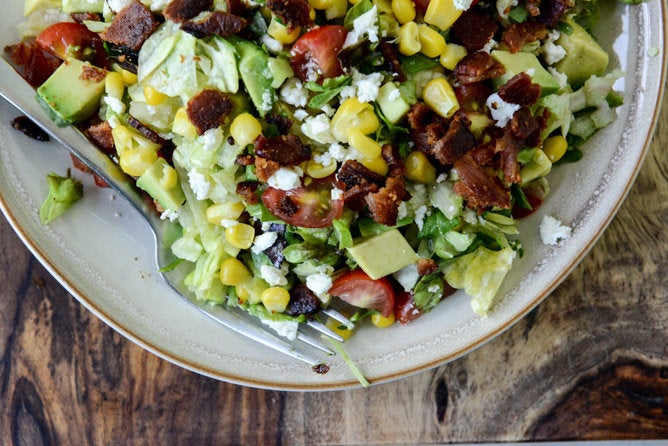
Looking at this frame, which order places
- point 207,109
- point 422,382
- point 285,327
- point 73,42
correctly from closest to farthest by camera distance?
point 207,109 < point 73,42 < point 285,327 < point 422,382

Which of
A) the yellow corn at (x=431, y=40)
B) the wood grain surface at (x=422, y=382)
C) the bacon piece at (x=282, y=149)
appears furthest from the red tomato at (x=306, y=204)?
the wood grain surface at (x=422, y=382)

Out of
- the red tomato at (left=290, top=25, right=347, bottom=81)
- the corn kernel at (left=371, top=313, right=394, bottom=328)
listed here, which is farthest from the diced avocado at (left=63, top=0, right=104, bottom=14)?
the corn kernel at (left=371, top=313, right=394, bottom=328)

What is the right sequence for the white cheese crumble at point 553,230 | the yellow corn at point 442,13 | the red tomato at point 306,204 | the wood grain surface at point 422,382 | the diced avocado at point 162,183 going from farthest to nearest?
the wood grain surface at point 422,382, the white cheese crumble at point 553,230, the diced avocado at point 162,183, the red tomato at point 306,204, the yellow corn at point 442,13

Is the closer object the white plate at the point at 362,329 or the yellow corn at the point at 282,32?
the yellow corn at the point at 282,32

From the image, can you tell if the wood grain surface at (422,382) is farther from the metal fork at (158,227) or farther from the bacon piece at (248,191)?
the bacon piece at (248,191)

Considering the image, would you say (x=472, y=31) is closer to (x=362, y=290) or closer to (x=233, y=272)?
(x=362, y=290)

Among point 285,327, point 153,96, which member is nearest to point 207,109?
point 153,96
